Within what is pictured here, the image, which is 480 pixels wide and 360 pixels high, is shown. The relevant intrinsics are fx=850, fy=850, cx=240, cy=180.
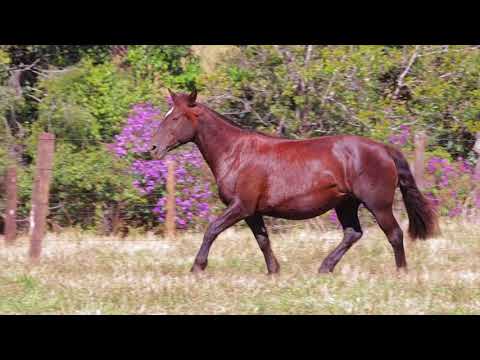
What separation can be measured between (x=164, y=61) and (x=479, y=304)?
10.9 meters

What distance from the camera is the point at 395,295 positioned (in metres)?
8.00

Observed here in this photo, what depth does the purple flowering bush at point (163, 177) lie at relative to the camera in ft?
40.7

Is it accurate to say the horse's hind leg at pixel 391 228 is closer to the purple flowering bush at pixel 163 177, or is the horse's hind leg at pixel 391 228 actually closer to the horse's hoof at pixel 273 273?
the horse's hoof at pixel 273 273

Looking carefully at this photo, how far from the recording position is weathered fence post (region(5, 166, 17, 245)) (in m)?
11.5

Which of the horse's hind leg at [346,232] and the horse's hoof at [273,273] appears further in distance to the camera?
the horse's hind leg at [346,232]

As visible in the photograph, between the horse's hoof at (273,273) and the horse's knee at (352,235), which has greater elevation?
the horse's knee at (352,235)

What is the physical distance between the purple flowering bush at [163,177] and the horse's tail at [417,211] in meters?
3.76

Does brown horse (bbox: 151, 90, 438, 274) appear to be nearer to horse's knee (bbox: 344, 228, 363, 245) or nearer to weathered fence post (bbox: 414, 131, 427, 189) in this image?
horse's knee (bbox: 344, 228, 363, 245)

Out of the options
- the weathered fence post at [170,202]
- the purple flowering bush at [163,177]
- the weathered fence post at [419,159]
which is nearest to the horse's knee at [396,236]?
the weathered fence post at [419,159]

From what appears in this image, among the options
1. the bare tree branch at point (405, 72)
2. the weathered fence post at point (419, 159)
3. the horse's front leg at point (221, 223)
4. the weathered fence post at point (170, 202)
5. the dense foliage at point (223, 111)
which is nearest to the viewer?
the horse's front leg at point (221, 223)

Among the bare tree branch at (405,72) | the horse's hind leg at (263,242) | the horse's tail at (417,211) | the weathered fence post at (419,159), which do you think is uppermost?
the bare tree branch at (405,72)

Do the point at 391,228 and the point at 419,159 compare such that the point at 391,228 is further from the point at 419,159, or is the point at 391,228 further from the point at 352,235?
the point at 419,159

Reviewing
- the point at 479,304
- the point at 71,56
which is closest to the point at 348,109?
the point at 71,56

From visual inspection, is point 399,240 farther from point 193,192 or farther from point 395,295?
point 193,192
